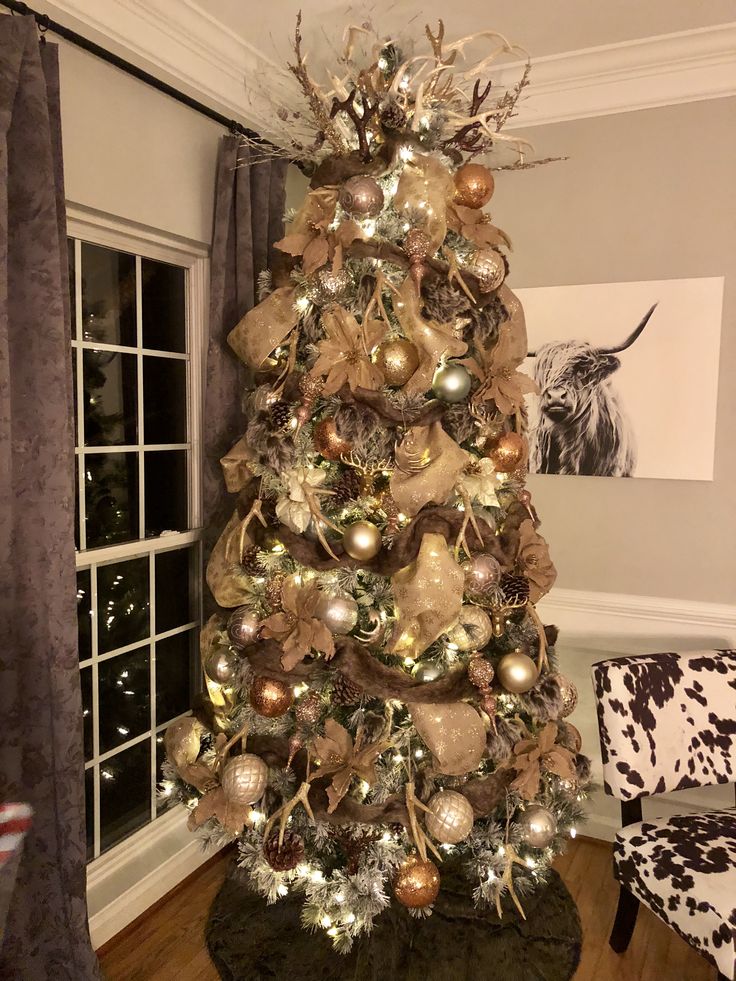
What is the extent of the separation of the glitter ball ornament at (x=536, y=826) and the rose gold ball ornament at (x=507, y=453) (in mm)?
883

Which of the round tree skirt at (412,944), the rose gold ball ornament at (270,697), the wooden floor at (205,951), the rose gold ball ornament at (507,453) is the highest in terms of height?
the rose gold ball ornament at (507,453)

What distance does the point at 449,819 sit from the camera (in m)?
1.60

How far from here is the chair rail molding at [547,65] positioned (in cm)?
194

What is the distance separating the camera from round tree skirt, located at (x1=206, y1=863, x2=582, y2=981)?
1832 millimetres

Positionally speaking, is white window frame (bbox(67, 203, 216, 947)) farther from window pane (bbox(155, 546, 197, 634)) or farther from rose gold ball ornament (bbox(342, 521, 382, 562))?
rose gold ball ornament (bbox(342, 521, 382, 562))

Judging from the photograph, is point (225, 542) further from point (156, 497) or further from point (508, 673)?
point (508, 673)

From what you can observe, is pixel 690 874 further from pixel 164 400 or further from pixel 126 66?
pixel 126 66

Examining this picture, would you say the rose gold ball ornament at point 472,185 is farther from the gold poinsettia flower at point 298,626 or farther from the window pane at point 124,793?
the window pane at point 124,793

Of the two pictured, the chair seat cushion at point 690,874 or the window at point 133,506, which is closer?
the chair seat cushion at point 690,874

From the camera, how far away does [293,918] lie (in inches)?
80.6

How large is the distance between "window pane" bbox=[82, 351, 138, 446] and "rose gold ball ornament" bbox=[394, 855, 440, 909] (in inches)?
58.4

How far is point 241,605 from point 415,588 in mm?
558

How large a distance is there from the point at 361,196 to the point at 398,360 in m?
0.41

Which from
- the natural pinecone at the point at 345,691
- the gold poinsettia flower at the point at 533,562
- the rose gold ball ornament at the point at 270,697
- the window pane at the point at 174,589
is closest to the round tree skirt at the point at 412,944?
the rose gold ball ornament at the point at 270,697
